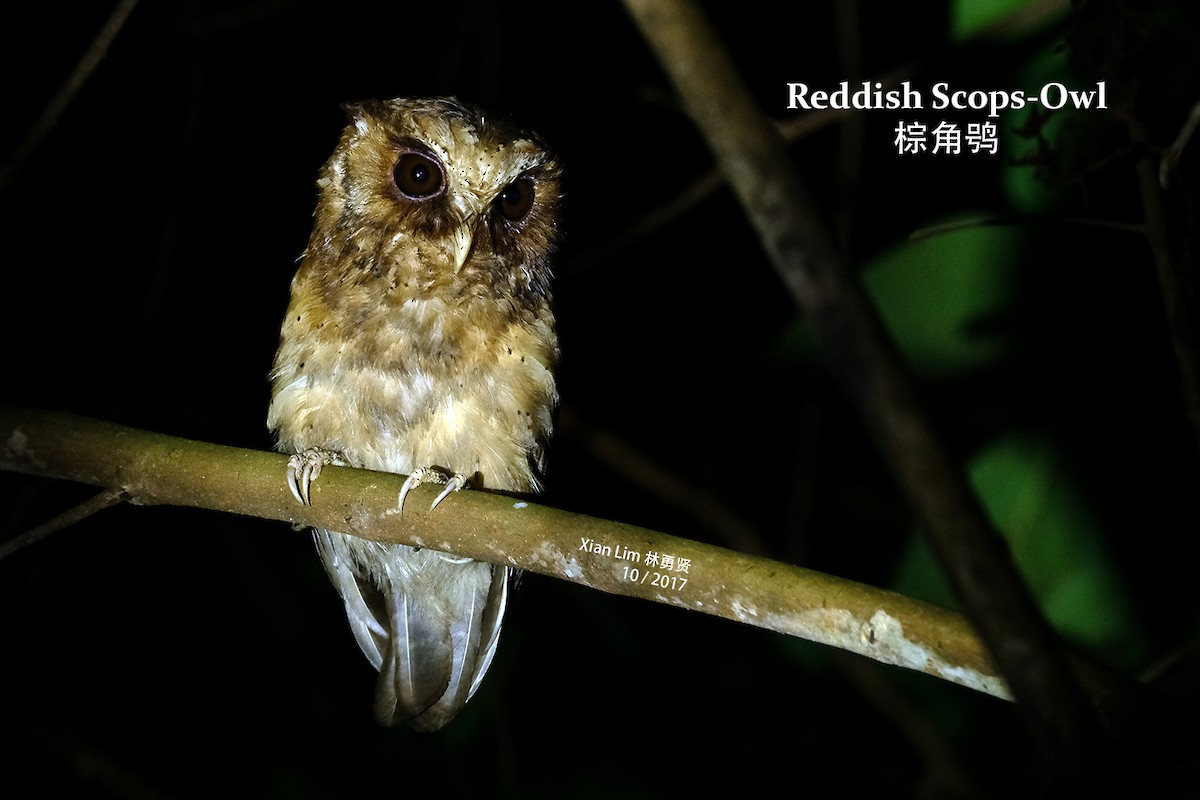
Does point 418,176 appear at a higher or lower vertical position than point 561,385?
higher

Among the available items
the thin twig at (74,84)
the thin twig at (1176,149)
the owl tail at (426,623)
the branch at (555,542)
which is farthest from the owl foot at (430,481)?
the thin twig at (1176,149)

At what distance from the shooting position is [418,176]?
1.81m

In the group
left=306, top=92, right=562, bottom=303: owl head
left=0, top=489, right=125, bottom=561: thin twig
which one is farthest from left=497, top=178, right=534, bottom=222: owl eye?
left=0, top=489, right=125, bottom=561: thin twig

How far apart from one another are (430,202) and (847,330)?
137 centimetres

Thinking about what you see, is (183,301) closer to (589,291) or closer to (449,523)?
(589,291)

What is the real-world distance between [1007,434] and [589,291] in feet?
5.38

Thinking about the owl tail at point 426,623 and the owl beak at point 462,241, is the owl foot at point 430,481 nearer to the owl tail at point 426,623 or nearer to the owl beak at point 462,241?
the owl beak at point 462,241

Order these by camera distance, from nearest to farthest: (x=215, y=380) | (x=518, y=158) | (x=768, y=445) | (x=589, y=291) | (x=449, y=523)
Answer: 1. (x=449, y=523)
2. (x=518, y=158)
3. (x=215, y=380)
4. (x=589, y=291)
5. (x=768, y=445)

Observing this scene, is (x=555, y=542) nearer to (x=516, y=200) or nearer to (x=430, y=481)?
(x=430, y=481)

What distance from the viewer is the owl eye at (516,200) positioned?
1.87m

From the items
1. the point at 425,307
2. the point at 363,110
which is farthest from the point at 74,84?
the point at 425,307

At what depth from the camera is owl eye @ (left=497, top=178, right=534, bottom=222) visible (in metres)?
1.87

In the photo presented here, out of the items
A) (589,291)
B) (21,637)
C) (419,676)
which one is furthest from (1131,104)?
(21,637)

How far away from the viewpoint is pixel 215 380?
2.85 meters
